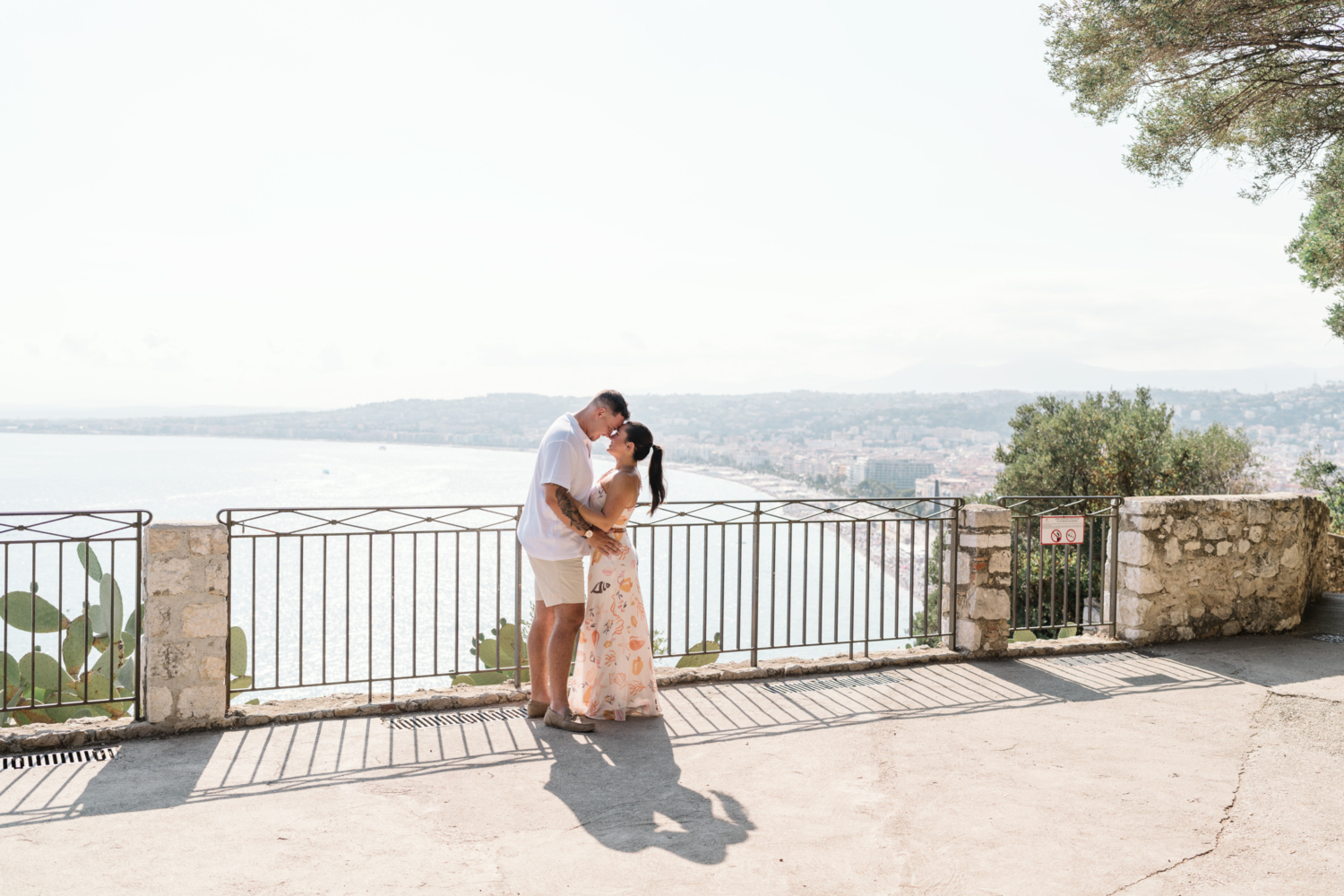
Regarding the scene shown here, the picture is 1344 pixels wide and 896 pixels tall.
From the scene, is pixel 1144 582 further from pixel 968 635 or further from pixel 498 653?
pixel 498 653

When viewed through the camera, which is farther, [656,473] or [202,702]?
[656,473]

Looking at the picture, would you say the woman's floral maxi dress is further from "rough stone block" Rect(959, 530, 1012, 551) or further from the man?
"rough stone block" Rect(959, 530, 1012, 551)

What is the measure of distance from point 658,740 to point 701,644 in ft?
6.61

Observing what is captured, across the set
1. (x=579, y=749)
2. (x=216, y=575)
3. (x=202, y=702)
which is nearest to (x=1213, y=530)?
(x=579, y=749)

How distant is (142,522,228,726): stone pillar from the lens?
184 inches

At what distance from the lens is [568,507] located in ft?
15.8

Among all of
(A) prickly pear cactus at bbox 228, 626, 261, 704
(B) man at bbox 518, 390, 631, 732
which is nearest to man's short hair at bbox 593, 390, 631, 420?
(B) man at bbox 518, 390, 631, 732

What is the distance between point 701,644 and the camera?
22.1 feet

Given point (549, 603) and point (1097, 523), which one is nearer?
point (549, 603)

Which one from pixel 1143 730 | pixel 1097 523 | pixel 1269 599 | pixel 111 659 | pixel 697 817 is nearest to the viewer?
Result: pixel 697 817

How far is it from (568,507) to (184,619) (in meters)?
2.15

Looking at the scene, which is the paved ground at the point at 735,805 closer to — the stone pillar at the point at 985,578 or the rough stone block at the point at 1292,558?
the stone pillar at the point at 985,578

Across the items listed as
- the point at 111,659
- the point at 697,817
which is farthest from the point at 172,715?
the point at 697,817

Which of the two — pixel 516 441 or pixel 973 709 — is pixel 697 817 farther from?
pixel 516 441
